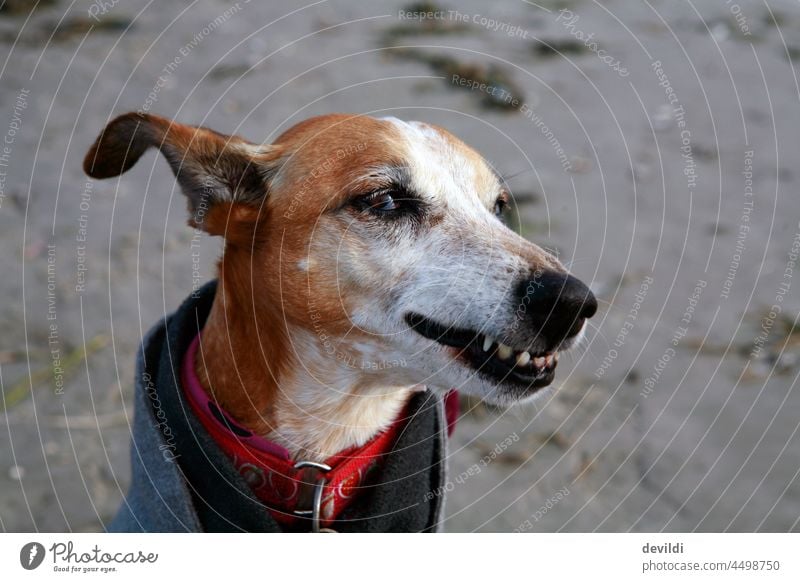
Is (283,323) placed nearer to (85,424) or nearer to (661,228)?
(85,424)

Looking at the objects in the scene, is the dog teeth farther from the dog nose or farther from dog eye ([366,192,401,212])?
dog eye ([366,192,401,212])

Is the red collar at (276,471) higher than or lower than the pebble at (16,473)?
higher

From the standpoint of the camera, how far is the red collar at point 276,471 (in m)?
2.89

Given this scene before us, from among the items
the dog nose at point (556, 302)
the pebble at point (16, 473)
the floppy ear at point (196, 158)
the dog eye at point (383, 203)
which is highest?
the floppy ear at point (196, 158)

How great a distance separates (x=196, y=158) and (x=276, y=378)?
825 mm

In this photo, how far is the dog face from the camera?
2.71 m

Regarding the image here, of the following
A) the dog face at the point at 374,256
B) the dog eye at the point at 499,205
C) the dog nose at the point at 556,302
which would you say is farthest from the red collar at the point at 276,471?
the dog eye at the point at 499,205

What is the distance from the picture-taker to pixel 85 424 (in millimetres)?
4863

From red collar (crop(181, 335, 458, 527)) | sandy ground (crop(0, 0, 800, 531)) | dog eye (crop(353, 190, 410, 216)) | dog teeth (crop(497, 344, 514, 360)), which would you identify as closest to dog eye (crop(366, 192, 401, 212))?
dog eye (crop(353, 190, 410, 216))
